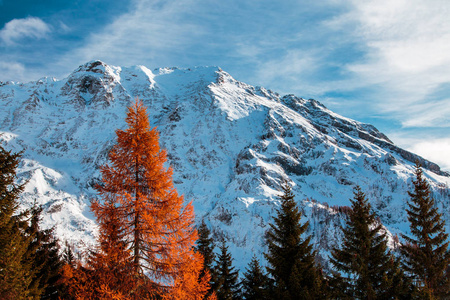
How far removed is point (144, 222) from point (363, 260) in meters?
12.4

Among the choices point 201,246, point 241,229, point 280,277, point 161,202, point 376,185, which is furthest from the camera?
point 376,185

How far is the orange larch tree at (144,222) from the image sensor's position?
1051cm

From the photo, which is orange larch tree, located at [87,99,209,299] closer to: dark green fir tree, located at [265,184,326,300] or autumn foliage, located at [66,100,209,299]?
autumn foliage, located at [66,100,209,299]

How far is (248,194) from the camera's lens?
170 metres

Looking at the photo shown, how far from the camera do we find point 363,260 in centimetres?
1565

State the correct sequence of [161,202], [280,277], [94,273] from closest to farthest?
1. [94,273]
2. [161,202]
3. [280,277]

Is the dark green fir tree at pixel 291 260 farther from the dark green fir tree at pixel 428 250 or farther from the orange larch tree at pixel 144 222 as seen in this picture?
the dark green fir tree at pixel 428 250

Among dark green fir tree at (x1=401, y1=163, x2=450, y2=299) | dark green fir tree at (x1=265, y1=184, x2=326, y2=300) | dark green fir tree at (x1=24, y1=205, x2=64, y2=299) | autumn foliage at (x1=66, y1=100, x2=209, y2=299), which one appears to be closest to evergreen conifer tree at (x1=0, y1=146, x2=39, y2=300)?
autumn foliage at (x1=66, y1=100, x2=209, y2=299)

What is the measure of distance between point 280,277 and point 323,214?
496 feet

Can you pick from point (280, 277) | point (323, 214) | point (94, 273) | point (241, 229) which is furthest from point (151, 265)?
point (323, 214)

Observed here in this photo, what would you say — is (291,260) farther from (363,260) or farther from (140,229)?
(140,229)

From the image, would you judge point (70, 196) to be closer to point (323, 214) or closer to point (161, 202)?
point (323, 214)

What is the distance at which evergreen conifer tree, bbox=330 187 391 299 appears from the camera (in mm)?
15667

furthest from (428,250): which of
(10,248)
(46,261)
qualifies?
(46,261)
